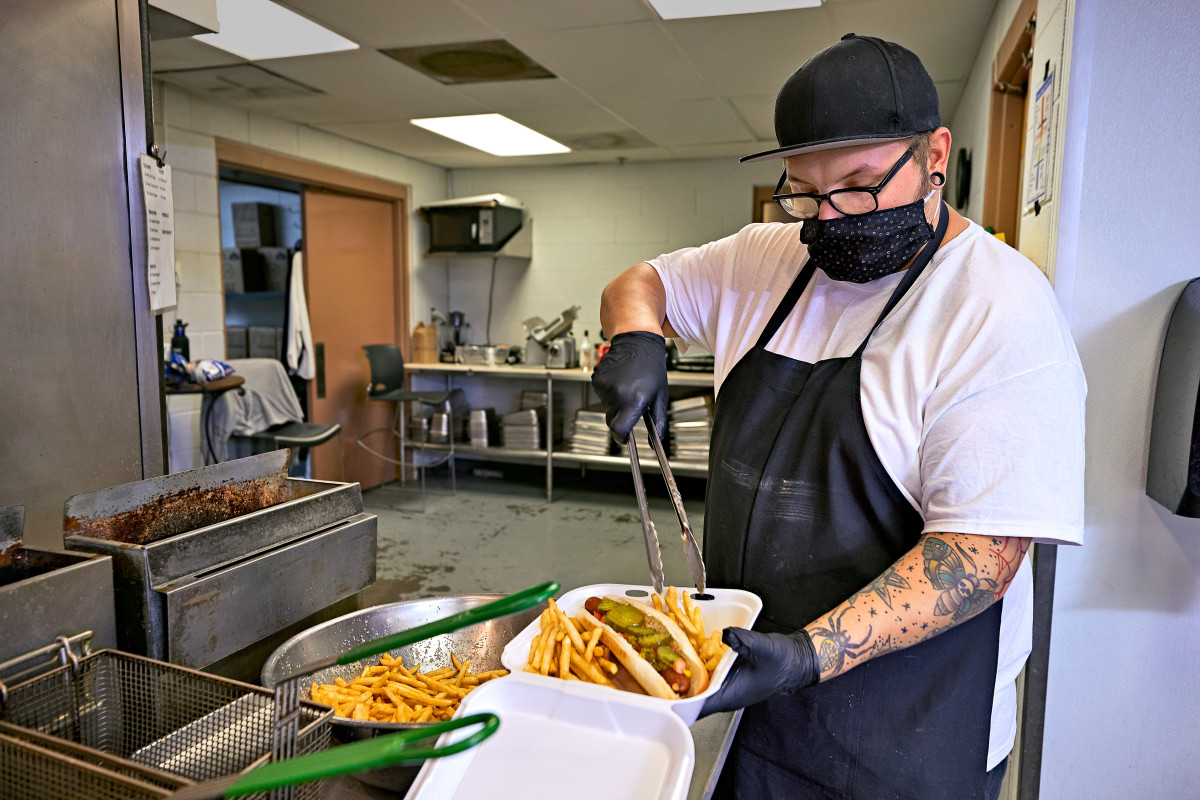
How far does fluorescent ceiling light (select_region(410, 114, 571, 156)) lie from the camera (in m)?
5.15

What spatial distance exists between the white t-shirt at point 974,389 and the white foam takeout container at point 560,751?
472 mm

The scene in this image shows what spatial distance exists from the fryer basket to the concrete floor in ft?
9.04

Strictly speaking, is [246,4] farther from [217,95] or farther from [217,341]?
[217,341]

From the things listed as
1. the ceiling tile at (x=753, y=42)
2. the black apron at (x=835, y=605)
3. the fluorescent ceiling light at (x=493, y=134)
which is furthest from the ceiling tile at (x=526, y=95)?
the black apron at (x=835, y=605)

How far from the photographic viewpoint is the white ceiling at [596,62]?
323 centimetres

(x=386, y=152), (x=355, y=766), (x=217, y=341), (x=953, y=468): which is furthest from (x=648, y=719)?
(x=386, y=152)

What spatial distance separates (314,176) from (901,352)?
525 cm

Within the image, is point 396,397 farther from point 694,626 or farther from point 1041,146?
point 694,626

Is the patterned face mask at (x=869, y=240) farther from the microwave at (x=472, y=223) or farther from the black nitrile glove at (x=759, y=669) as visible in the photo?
the microwave at (x=472, y=223)

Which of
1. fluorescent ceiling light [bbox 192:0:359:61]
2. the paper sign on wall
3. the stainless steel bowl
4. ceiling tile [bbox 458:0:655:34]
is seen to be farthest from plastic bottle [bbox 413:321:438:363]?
the stainless steel bowl

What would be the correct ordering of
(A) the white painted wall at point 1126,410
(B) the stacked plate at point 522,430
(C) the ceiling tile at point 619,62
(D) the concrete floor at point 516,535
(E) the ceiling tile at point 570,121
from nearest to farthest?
(A) the white painted wall at point 1126,410, (C) the ceiling tile at point 619,62, (D) the concrete floor at point 516,535, (E) the ceiling tile at point 570,121, (B) the stacked plate at point 522,430

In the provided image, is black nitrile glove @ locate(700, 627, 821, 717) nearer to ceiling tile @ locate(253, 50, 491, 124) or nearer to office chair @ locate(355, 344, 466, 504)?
ceiling tile @ locate(253, 50, 491, 124)

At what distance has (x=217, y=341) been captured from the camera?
4742 millimetres

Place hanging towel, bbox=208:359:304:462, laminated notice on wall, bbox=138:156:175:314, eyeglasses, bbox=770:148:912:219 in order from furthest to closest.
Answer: hanging towel, bbox=208:359:304:462 < laminated notice on wall, bbox=138:156:175:314 < eyeglasses, bbox=770:148:912:219
